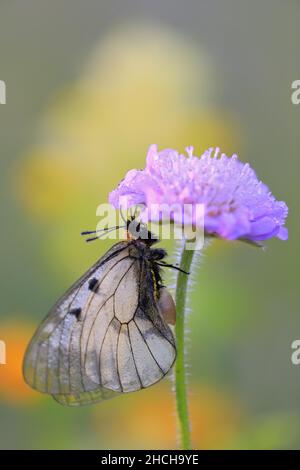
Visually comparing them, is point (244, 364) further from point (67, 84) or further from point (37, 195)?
point (67, 84)

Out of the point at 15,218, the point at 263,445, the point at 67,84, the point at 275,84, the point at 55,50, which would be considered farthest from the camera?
the point at 55,50

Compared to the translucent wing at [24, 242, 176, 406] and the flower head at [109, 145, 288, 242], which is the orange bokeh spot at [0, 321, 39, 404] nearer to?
the translucent wing at [24, 242, 176, 406]

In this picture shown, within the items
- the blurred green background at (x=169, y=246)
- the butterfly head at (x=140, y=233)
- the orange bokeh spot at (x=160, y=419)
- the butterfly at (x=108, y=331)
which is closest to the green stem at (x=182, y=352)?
the butterfly at (x=108, y=331)

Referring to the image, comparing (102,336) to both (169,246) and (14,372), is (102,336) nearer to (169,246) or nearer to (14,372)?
(14,372)

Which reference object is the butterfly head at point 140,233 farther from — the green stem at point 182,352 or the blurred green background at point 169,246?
the blurred green background at point 169,246

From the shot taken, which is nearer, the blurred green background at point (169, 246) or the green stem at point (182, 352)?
the green stem at point (182, 352)

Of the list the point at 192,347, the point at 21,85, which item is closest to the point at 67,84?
the point at 21,85
